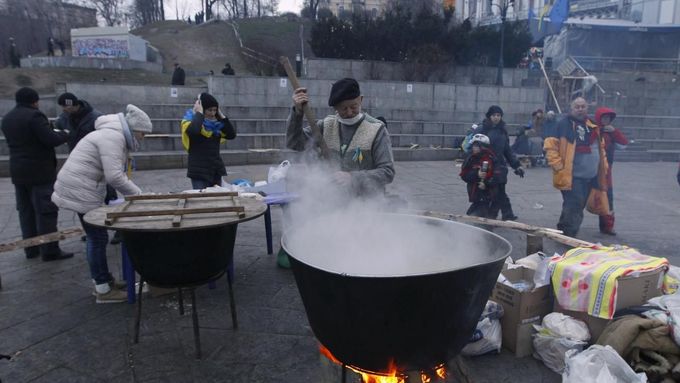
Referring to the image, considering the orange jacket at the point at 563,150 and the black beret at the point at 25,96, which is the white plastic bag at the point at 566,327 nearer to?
the orange jacket at the point at 563,150

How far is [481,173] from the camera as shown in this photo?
17.7 ft

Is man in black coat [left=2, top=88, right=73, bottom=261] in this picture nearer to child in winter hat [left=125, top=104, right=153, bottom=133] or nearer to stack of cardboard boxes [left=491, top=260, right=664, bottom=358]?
child in winter hat [left=125, top=104, right=153, bottom=133]

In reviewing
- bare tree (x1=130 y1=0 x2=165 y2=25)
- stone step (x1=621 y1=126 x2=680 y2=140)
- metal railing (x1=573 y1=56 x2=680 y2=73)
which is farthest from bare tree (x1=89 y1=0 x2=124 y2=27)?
stone step (x1=621 y1=126 x2=680 y2=140)

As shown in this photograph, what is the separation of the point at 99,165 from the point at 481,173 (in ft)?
14.0

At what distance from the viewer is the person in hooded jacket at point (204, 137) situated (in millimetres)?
4777

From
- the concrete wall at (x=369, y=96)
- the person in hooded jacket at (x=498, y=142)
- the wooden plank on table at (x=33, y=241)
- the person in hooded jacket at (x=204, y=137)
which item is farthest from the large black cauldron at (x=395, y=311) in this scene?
the concrete wall at (x=369, y=96)

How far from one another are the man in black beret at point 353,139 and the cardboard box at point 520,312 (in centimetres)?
114

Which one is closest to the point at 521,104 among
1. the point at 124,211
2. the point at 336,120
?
the point at 336,120

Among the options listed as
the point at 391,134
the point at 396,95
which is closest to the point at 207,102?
the point at 391,134

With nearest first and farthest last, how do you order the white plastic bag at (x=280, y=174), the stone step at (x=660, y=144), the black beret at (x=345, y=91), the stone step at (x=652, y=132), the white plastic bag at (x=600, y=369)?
1. the white plastic bag at (x=600, y=369)
2. the black beret at (x=345, y=91)
3. the white plastic bag at (x=280, y=174)
4. the stone step at (x=660, y=144)
5. the stone step at (x=652, y=132)

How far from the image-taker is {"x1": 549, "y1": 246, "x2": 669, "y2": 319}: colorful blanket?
2.57m

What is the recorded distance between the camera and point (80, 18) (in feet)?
132

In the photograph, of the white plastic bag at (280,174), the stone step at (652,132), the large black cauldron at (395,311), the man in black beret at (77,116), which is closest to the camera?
the large black cauldron at (395,311)

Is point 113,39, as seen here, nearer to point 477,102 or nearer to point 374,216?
point 477,102
